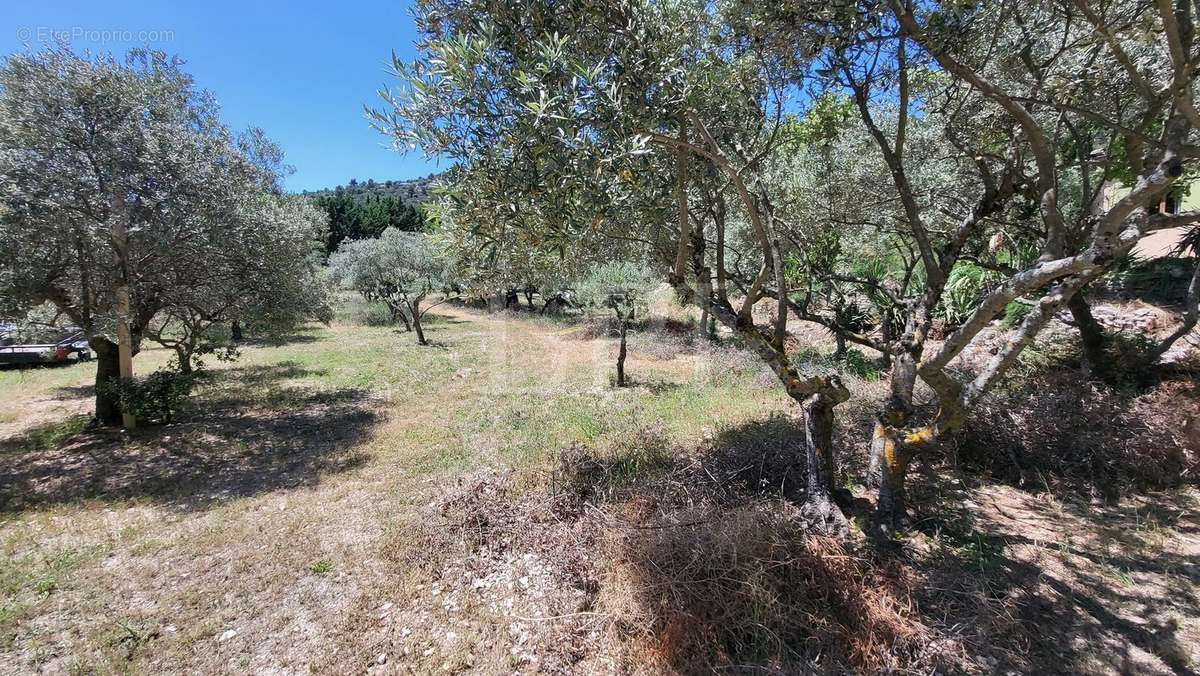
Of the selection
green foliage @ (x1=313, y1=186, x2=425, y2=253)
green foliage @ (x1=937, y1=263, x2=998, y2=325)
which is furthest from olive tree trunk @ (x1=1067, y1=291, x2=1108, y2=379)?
green foliage @ (x1=313, y1=186, x2=425, y2=253)

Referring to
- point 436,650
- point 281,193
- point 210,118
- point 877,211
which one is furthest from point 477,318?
point 436,650

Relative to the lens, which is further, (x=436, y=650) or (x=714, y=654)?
(x=436, y=650)

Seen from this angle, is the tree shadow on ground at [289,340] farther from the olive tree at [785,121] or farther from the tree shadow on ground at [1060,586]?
the tree shadow on ground at [1060,586]

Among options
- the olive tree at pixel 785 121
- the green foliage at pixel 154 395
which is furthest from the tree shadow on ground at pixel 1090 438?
the green foliage at pixel 154 395

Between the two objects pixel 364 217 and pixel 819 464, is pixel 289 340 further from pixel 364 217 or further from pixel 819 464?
pixel 364 217

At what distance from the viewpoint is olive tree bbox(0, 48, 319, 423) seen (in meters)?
6.23

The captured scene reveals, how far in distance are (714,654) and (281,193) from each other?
1559cm

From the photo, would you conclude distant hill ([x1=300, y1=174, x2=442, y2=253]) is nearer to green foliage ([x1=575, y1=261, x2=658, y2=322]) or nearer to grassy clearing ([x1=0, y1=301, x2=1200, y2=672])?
green foliage ([x1=575, y1=261, x2=658, y2=322])

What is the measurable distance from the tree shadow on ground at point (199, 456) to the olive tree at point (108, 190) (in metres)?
1.21

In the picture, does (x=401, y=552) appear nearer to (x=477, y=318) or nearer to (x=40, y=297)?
(x=40, y=297)

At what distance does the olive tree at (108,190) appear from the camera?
20.4 feet

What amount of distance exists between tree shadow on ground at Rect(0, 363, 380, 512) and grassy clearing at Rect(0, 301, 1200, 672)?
0.06 m

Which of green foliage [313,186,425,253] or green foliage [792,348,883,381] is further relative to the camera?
green foliage [313,186,425,253]

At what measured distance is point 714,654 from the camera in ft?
9.87
